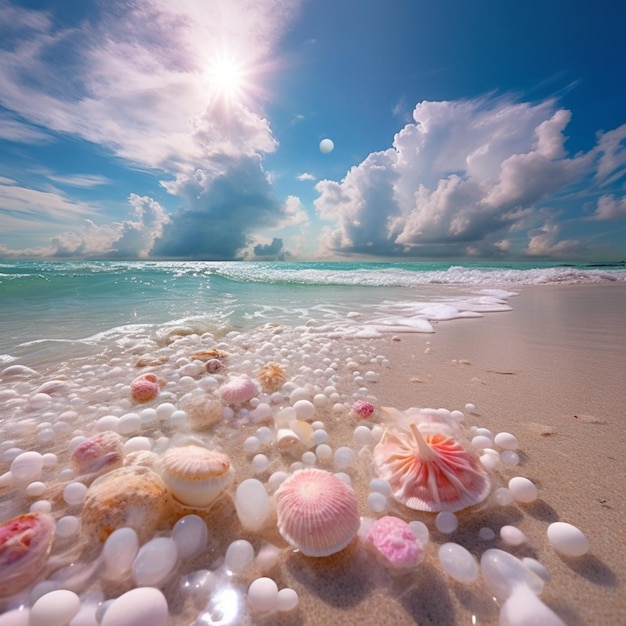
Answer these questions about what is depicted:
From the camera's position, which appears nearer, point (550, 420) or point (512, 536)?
point (512, 536)

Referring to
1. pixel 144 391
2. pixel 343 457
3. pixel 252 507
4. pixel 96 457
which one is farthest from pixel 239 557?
pixel 144 391

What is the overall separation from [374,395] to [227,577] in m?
1.91

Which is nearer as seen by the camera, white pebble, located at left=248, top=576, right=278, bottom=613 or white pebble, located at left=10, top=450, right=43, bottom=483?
white pebble, located at left=248, top=576, right=278, bottom=613

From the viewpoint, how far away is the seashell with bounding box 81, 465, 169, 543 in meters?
1.30

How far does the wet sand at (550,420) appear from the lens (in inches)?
43.9

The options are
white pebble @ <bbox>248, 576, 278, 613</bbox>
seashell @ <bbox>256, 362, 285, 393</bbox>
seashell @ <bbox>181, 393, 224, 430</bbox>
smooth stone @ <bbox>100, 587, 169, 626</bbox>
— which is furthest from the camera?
seashell @ <bbox>256, 362, 285, 393</bbox>

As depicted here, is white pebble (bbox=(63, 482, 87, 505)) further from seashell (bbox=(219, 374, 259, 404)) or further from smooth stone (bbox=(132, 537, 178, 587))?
seashell (bbox=(219, 374, 259, 404))

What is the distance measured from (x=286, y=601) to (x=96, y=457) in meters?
1.38

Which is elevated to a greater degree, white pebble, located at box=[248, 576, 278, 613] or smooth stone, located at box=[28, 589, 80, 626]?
smooth stone, located at box=[28, 589, 80, 626]

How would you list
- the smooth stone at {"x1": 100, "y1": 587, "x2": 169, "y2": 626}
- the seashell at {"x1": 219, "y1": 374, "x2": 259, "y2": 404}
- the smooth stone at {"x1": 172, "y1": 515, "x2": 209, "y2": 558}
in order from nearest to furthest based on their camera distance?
the smooth stone at {"x1": 100, "y1": 587, "x2": 169, "y2": 626} < the smooth stone at {"x1": 172, "y1": 515, "x2": 209, "y2": 558} < the seashell at {"x1": 219, "y1": 374, "x2": 259, "y2": 404}

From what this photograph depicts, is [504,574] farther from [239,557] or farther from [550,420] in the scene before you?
[550,420]

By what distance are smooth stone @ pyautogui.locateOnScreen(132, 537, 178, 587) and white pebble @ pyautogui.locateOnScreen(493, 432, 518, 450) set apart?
74.1 inches

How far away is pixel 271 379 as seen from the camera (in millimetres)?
2980

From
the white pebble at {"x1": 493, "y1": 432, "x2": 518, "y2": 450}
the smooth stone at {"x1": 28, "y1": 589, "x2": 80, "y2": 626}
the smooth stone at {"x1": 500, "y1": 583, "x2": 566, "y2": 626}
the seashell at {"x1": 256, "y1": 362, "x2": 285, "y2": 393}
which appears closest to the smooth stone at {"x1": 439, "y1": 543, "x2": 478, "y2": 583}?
the smooth stone at {"x1": 500, "y1": 583, "x2": 566, "y2": 626}
